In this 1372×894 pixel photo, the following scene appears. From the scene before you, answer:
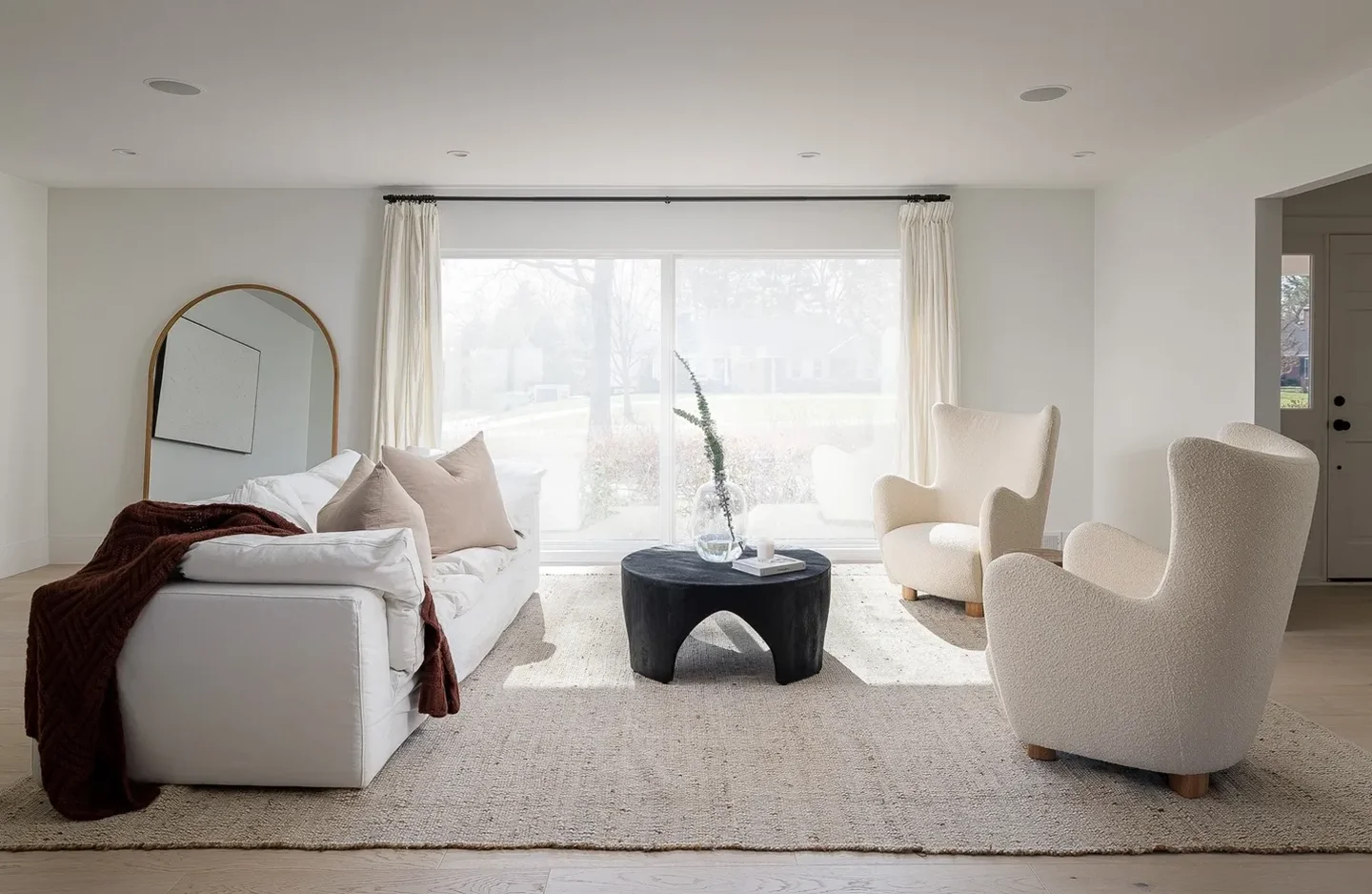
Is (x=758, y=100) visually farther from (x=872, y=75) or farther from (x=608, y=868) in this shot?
(x=608, y=868)

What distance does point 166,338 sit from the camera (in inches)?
230

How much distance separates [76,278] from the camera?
593cm

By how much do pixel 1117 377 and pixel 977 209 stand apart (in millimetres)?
1370

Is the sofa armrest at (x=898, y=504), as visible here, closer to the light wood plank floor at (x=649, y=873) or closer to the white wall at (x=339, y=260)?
the white wall at (x=339, y=260)

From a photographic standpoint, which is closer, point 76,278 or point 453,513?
point 453,513

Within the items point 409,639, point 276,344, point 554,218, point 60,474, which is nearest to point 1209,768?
point 409,639

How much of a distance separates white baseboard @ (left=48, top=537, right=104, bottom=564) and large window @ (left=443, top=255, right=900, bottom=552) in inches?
92.0

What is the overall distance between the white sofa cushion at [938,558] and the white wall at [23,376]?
16.9ft

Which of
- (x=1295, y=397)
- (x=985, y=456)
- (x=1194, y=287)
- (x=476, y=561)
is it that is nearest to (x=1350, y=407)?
(x=1295, y=397)

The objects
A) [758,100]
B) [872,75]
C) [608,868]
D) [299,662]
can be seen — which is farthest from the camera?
[758,100]

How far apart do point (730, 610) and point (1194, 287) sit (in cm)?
326

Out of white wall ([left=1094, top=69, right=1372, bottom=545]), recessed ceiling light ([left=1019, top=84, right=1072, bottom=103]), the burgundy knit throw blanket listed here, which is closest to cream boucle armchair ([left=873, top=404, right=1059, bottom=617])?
white wall ([left=1094, top=69, right=1372, bottom=545])

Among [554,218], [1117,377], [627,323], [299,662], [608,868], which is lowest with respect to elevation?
[608,868]

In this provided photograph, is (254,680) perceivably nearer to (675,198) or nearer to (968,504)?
(968,504)
